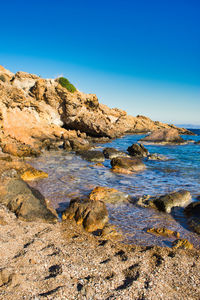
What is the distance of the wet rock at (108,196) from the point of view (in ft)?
29.1

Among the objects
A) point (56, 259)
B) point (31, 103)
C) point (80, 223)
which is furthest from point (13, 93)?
point (56, 259)

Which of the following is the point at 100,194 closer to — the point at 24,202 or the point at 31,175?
the point at 24,202

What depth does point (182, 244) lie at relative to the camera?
5.67 meters

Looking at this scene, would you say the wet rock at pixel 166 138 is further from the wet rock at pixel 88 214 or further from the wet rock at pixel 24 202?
the wet rock at pixel 24 202

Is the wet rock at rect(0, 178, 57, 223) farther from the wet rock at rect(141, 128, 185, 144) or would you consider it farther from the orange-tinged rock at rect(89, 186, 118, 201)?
the wet rock at rect(141, 128, 185, 144)

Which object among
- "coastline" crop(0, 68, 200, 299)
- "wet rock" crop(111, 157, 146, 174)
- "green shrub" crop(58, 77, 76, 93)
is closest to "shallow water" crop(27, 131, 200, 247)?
"wet rock" crop(111, 157, 146, 174)

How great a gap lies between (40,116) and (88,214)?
2777 centimetres

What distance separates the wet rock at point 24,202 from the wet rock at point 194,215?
465 centimetres

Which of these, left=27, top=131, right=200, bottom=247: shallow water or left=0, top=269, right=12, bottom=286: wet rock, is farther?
left=27, top=131, right=200, bottom=247: shallow water

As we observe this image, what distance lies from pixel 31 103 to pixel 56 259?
29.7 m

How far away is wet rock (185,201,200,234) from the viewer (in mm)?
6811

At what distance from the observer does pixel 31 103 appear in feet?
102

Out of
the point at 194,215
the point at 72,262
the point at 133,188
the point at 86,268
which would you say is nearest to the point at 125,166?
the point at 133,188

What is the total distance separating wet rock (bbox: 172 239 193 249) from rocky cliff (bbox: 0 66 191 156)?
14.9m
